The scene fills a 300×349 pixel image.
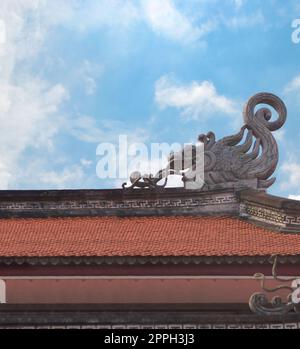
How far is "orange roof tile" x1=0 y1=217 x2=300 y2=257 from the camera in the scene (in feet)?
59.8

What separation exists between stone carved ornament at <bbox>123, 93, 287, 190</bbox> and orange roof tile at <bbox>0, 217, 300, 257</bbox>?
948mm

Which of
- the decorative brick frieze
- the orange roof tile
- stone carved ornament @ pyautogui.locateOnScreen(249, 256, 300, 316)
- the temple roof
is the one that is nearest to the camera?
stone carved ornament @ pyautogui.locateOnScreen(249, 256, 300, 316)

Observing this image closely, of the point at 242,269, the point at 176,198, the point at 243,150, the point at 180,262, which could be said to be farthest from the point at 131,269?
the point at 243,150

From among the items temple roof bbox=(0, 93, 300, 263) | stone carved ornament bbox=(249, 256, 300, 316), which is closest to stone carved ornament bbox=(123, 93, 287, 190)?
temple roof bbox=(0, 93, 300, 263)

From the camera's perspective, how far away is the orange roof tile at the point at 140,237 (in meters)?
18.2

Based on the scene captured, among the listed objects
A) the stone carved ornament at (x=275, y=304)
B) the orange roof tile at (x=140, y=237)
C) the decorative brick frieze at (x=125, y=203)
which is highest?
the decorative brick frieze at (x=125, y=203)

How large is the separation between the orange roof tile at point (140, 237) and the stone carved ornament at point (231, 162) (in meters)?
0.95

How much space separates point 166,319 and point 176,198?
5.92 m

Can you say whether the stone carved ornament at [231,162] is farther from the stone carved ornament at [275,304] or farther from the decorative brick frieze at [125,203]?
the stone carved ornament at [275,304]

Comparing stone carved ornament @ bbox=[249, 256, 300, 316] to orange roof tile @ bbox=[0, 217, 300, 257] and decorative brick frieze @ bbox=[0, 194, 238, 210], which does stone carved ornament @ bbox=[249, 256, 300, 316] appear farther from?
decorative brick frieze @ bbox=[0, 194, 238, 210]

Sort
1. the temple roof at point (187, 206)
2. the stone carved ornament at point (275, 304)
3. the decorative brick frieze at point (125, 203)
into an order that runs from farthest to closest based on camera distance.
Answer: the decorative brick frieze at point (125, 203) < the temple roof at point (187, 206) < the stone carved ornament at point (275, 304)

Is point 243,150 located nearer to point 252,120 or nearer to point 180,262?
point 252,120

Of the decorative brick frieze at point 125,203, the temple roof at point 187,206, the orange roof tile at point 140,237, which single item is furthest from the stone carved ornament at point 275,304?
the decorative brick frieze at point 125,203

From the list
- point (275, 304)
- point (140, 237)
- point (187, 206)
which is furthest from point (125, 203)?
point (275, 304)
